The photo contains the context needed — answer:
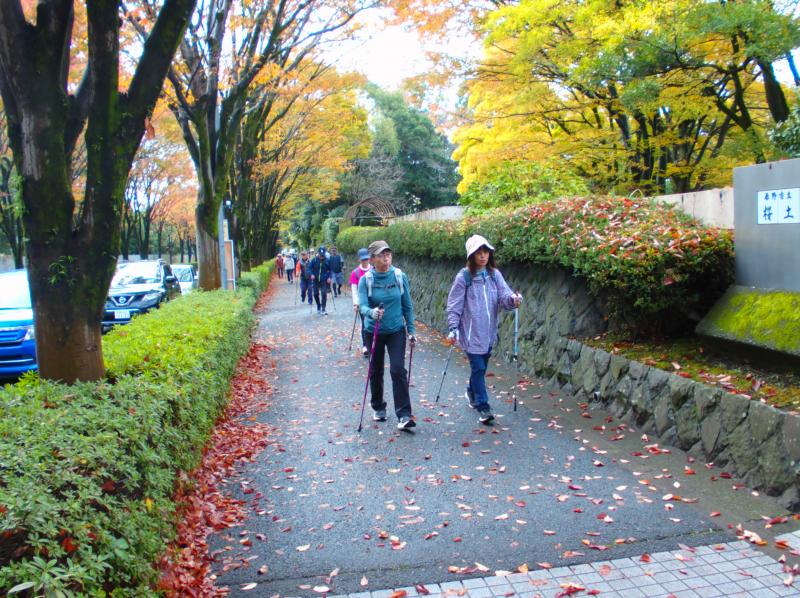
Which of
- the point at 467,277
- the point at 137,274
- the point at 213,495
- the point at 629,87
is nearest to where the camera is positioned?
the point at 213,495

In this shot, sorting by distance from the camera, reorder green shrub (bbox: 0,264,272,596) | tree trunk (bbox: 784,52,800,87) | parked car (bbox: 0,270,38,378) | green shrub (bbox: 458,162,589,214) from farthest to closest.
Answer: green shrub (bbox: 458,162,589,214), tree trunk (bbox: 784,52,800,87), parked car (bbox: 0,270,38,378), green shrub (bbox: 0,264,272,596)

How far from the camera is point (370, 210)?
3419cm

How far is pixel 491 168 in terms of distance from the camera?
15414 mm

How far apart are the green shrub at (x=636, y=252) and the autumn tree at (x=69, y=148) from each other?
15.6ft

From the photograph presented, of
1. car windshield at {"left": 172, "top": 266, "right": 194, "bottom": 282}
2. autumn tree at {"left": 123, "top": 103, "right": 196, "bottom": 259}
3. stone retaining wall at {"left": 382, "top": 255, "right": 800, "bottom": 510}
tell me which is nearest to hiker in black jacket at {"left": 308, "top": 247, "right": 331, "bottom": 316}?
autumn tree at {"left": 123, "top": 103, "right": 196, "bottom": 259}

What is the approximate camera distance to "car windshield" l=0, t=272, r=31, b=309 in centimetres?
993

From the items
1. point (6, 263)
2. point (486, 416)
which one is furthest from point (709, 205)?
point (6, 263)

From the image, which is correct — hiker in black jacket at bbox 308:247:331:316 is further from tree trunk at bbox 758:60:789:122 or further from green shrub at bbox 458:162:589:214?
tree trunk at bbox 758:60:789:122

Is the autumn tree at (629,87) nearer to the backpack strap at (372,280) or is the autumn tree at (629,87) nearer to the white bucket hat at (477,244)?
the white bucket hat at (477,244)

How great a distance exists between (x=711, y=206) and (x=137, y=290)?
484 inches

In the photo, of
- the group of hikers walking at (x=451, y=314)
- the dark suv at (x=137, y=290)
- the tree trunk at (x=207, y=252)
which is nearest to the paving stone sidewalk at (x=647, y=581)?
the group of hikers walking at (x=451, y=314)

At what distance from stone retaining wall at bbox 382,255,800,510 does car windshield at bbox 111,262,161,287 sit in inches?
413

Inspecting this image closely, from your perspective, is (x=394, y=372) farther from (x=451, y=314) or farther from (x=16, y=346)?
(x=16, y=346)

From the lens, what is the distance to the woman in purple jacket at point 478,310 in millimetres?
6656
